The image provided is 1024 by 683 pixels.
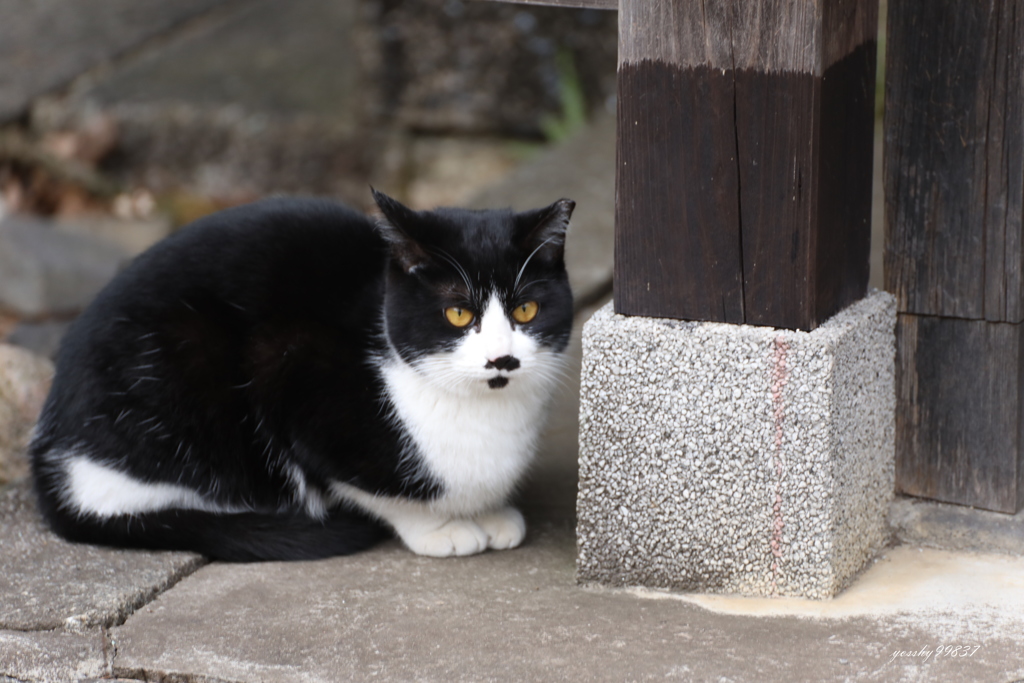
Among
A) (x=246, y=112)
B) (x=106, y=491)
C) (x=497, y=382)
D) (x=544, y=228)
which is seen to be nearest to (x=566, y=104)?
(x=246, y=112)

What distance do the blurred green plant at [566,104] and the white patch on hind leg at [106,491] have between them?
2927 mm

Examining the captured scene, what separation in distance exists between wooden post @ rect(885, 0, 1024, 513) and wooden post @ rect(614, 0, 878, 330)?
0.48 feet

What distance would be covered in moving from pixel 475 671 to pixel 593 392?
54cm

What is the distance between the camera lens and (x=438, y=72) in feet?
15.8

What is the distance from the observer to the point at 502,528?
7.67 ft

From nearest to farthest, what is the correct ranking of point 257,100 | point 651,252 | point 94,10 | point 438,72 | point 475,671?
1. point 475,671
2. point 651,252
3. point 438,72
4. point 257,100
5. point 94,10

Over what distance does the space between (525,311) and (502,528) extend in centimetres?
51

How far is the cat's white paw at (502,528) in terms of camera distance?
7.63 ft

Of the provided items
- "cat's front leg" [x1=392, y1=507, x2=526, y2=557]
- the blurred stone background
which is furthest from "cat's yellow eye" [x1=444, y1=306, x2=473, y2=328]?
the blurred stone background

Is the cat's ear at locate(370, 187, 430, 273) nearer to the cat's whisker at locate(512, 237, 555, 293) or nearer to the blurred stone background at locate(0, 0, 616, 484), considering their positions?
the cat's whisker at locate(512, 237, 555, 293)

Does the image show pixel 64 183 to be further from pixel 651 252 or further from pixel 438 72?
pixel 651 252

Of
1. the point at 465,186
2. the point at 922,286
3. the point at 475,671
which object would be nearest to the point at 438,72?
the point at 465,186

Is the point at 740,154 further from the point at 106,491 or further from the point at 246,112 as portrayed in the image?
the point at 246,112

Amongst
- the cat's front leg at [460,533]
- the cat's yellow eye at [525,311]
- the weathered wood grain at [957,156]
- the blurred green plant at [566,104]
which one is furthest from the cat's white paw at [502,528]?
the blurred green plant at [566,104]
